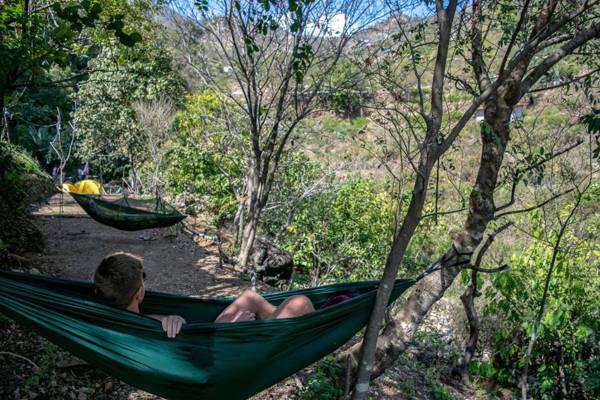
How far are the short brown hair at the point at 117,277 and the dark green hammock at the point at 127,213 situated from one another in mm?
2864

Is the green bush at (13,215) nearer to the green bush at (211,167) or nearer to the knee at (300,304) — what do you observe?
the knee at (300,304)

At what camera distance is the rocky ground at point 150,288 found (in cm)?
209

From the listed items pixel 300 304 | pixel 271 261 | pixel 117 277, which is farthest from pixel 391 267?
pixel 271 261

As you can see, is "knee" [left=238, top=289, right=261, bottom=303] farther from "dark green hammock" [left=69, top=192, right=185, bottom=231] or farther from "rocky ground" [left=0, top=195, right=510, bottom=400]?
"dark green hammock" [left=69, top=192, right=185, bottom=231]

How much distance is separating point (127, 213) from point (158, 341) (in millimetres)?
3386

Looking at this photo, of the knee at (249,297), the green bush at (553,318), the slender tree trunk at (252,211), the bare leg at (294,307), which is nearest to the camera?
the bare leg at (294,307)

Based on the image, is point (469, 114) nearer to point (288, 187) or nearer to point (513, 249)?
point (288, 187)

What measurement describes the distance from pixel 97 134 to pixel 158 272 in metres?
6.44

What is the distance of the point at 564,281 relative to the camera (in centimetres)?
321

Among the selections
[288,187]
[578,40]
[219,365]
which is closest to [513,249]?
[288,187]

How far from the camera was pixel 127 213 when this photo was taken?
4.65 m

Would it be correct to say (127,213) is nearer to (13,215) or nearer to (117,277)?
(13,215)

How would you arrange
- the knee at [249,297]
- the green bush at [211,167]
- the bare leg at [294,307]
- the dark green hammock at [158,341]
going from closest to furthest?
the dark green hammock at [158,341] → the bare leg at [294,307] → the knee at [249,297] → the green bush at [211,167]

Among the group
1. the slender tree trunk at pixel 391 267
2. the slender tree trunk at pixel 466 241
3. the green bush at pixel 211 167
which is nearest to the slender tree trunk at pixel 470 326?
the slender tree trunk at pixel 466 241
